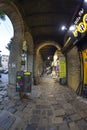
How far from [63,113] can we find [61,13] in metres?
4.78

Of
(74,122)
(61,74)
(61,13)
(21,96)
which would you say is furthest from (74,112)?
(61,74)

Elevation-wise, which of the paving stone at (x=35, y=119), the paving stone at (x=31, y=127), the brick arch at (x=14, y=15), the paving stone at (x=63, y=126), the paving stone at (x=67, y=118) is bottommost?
the paving stone at (x=31, y=127)

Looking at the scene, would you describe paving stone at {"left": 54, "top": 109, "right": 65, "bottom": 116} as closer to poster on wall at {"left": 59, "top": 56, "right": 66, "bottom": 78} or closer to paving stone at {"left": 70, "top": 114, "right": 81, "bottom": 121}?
paving stone at {"left": 70, "top": 114, "right": 81, "bottom": 121}

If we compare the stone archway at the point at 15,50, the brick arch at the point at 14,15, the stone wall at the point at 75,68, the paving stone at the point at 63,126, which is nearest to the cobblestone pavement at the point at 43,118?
the paving stone at the point at 63,126

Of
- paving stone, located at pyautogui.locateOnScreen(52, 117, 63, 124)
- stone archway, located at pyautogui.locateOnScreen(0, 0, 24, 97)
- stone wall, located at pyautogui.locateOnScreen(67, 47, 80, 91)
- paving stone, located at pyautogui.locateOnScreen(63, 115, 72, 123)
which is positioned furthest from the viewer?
stone wall, located at pyautogui.locateOnScreen(67, 47, 80, 91)

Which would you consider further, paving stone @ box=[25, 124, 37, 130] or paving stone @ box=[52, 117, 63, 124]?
paving stone @ box=[52, 117, 63, 124]

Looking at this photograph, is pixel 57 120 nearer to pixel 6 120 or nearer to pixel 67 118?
pixel 67 118

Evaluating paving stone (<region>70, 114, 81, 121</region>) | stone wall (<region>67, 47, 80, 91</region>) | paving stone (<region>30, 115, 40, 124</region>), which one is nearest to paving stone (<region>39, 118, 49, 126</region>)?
paving stone (<region>30, 115, 40, 124</region>)

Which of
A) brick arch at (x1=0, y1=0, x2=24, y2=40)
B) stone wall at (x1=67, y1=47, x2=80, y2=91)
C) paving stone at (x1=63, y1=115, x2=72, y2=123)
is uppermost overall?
brick arch at (x1=0, y1=0, x2=24, y2=40)

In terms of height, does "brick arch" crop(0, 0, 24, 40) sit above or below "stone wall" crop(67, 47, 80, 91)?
above

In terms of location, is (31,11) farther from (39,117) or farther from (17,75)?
(39,117)

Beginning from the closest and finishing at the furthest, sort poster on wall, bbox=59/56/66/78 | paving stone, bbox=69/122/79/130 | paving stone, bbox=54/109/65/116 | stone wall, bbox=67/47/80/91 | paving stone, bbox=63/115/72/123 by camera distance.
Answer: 1. paving stone, bbox=69/122/79/130
2. paving stone, bbox=63/115/72/123
3. paving stone, bbox=54/109/65/116
4. stone wall, bbox=67/47/80/91
5. poster on wall, bbox=59/56/66/78

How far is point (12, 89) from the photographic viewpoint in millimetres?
6133

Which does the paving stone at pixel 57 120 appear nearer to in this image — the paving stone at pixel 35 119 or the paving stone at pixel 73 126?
the paving stone at pixel 73 126
